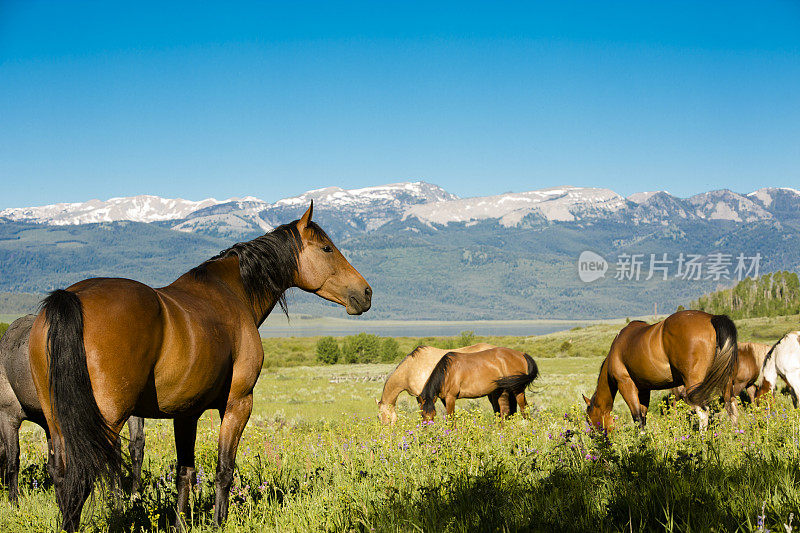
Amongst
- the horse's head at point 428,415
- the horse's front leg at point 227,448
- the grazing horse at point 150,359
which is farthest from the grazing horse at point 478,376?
the horse's front leg at point 227,448

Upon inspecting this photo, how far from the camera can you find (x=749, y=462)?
4703 millimetres

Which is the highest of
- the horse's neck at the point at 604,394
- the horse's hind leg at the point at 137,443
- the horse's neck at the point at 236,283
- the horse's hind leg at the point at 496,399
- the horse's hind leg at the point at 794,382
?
the horse's neck at the point at 236,283

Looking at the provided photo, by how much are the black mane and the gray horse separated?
7.83ft

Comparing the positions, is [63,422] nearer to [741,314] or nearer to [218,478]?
[218,478]

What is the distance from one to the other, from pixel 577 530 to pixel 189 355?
2.82m

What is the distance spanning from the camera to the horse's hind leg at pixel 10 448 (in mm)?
6012

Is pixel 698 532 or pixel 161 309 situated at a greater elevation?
pixel 161 309

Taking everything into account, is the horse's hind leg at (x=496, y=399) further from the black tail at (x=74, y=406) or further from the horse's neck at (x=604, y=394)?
the black tail at (x=74, y=406)

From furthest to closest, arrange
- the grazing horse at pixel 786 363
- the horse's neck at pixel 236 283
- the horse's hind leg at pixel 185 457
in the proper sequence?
the grazing horse at pixel 786 363, the horse's neck at pixel 236 283, the horse's hind leg at pixel 185 457

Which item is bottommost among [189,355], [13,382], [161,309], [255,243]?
[13,382]

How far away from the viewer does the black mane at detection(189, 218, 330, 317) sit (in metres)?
5.21

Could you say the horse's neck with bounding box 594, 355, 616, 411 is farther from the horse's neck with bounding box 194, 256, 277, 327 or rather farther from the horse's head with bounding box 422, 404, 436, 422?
the horse's neck with bounding box 194, 256, 277, 327

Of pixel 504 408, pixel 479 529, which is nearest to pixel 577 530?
pixel 479 529

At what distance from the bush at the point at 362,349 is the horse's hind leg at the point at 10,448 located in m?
55.1
